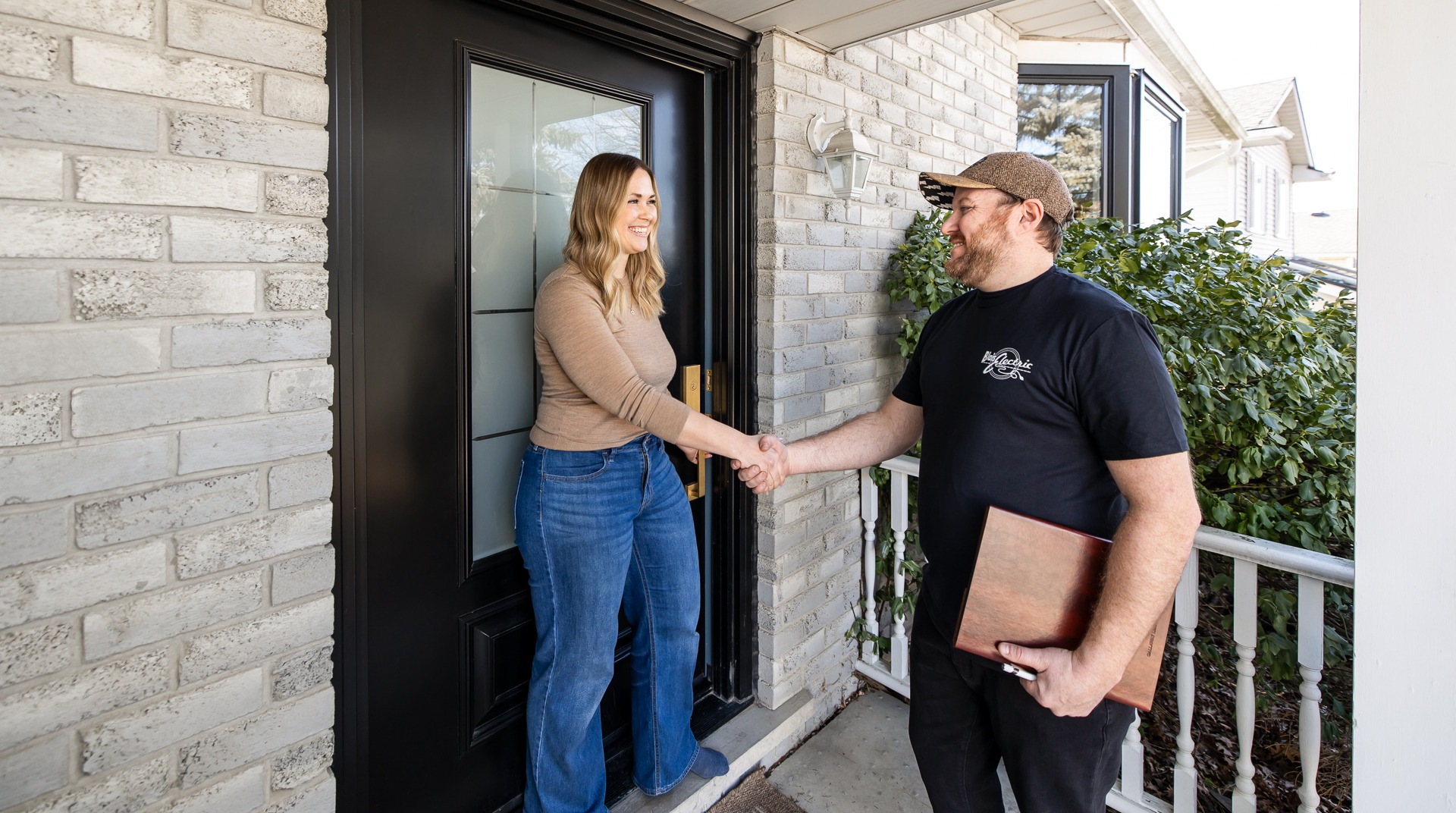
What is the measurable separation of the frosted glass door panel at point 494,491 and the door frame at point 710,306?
112 mm

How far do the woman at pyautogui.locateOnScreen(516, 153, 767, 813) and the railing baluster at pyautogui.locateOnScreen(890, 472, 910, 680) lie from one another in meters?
0.94

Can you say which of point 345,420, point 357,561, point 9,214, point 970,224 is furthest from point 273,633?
point 970,224

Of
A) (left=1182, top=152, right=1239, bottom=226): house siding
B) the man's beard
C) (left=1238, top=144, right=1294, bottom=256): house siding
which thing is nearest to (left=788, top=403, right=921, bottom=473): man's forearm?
the man's beard

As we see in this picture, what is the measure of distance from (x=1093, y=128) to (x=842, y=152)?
123 inches

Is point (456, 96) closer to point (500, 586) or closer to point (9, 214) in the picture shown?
point (9, 214)

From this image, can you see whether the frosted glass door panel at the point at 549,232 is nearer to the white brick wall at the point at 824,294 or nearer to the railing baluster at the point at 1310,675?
the white brick wall at the point at 824,294

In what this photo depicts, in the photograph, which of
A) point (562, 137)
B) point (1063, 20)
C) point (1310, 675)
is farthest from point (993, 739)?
point (1063, 20)

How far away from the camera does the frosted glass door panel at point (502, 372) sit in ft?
→ 6.25

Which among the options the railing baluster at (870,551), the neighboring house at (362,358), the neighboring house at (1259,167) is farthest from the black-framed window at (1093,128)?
the neighboring house at (1259,167)

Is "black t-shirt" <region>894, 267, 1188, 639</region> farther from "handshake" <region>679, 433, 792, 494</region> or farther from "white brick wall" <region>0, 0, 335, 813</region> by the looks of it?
Answer: "white brick wall" <region>0, 0, 335, 813</region>

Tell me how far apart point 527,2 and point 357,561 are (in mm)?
1305

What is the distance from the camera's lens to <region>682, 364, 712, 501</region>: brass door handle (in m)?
2.36

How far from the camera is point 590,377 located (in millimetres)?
1697

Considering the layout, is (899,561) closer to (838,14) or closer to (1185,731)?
(1185,731)
